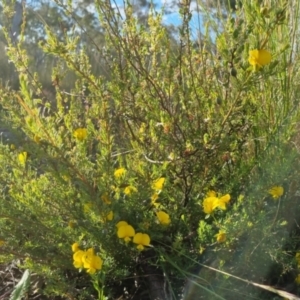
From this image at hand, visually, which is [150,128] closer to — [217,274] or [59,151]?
[59,151]

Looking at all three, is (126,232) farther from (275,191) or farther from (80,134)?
(275,191)

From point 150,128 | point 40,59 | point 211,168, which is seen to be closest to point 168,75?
point 150,128

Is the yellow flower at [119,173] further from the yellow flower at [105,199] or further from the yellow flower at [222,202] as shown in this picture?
the yellow flower at [222,202]

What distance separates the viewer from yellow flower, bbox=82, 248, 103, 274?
1397mm

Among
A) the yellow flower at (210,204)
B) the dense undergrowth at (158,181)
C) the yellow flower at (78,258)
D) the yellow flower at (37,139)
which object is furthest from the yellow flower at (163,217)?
the yellow flower at (37,139)

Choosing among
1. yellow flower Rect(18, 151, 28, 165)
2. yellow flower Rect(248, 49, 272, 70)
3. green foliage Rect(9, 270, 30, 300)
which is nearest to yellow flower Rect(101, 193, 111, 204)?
yellow flower Rect(18, 151, 28, 165)

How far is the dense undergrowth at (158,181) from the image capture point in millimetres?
1447

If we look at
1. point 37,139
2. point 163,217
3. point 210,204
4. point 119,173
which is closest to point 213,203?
point 210,204

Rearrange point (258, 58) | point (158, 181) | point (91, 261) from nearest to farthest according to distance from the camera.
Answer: point (258, 58) < point (91, 261) < point (158, 181)

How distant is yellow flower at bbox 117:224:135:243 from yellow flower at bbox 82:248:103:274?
0.27 feet

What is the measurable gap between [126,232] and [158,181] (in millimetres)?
163

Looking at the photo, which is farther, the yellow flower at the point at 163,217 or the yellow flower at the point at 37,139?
the yellow flower at the point at 163,217

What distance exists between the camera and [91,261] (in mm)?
1398

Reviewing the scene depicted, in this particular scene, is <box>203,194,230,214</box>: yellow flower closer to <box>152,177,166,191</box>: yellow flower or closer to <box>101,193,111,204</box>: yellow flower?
<box>152,177,166,191</box>: yellow flower
